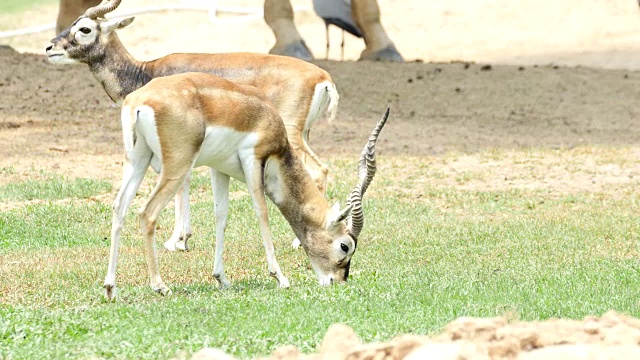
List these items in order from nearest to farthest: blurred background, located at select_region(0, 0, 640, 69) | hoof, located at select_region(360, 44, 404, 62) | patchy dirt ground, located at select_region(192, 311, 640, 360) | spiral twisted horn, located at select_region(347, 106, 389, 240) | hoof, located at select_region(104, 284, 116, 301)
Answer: patchy dirt ground, located at select_region(192, 311, 640, 360)
hoof, located at select_region(104, 284, 116, 301)
spiral twisted horn, located at select_region(347, 106, 389, 240)
hoof, located at select_region(360, 44, 404, 62)
blurred background, located at select_region(0, 0, 640, 69)

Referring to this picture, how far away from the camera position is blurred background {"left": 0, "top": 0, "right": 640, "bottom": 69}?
26984mm

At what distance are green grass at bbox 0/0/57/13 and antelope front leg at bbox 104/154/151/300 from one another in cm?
2837

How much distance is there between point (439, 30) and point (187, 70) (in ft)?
69.9

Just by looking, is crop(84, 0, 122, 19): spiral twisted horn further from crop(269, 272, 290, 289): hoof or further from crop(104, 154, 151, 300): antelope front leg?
crop(269, 272, 290, 289): hoof

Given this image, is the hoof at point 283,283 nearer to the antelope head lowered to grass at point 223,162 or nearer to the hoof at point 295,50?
the antelope head lowered to grass at point 223,162

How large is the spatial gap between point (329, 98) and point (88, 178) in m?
3.49

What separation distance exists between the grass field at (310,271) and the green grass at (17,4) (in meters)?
23.5

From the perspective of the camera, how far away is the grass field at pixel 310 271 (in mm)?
6023

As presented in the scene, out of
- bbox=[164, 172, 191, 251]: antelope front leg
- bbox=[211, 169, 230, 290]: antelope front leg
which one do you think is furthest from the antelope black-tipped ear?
bbox=[211, 169, 230, 290]: antelope front leg

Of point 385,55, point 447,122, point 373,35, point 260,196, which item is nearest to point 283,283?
point 260,196

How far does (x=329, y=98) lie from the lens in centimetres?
1027

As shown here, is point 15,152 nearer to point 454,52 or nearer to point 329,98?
point 329,98

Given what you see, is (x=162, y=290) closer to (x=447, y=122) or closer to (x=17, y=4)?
(x=447, y=122)

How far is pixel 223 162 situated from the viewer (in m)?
7.67
